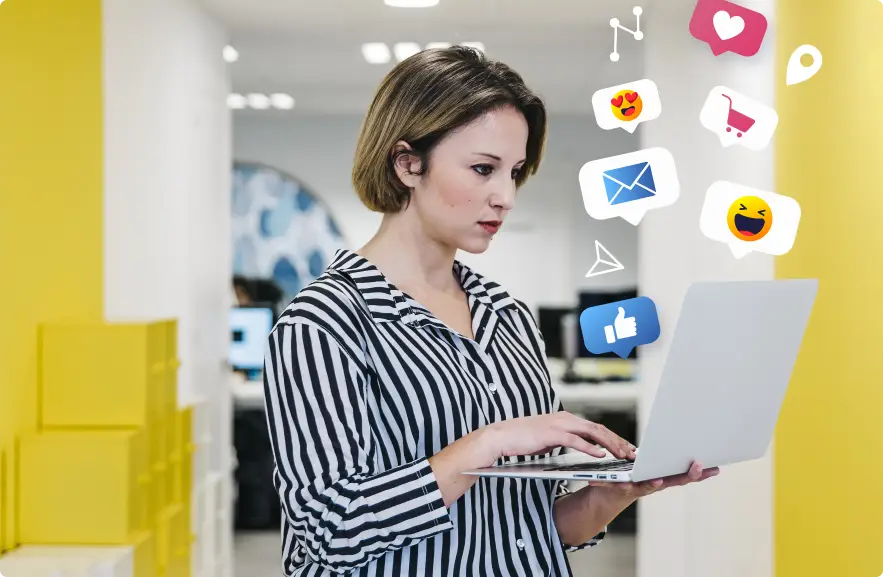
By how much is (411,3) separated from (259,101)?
2878 millimetres

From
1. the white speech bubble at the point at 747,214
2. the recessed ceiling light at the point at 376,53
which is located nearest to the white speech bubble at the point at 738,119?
the white speech bubble at the point at 747,214

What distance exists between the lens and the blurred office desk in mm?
4836

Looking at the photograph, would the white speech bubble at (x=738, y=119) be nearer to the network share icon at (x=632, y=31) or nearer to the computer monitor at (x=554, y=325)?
the network share icon at (x=632, y=31)

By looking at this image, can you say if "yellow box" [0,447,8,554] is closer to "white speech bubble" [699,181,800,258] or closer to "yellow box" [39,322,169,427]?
"yellow box" [39,322,169,427]

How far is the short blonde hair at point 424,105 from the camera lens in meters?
1.10

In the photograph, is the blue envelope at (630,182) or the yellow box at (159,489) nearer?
the yellow box at (159,489)

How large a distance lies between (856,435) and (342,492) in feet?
4.72

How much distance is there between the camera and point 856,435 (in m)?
2.03

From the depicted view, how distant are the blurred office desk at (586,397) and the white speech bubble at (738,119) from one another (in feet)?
5.90

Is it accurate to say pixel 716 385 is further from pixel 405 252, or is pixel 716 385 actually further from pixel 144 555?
pixel 144 555

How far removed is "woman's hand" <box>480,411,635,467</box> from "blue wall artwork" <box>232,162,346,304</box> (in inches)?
242

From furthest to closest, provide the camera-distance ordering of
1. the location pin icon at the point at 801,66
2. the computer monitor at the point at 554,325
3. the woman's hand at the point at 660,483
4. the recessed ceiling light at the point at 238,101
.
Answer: the recessed ceiling light at the point at 238,101 < the computer monitor at the point at 554,325 < the location pin icon at the point at 801,66 < the woman's hand at the point at 660,483

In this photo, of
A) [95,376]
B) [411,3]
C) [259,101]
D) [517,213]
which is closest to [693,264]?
[411,3]

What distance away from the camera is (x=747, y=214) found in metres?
2.96
